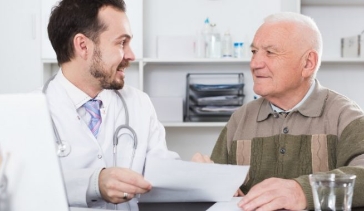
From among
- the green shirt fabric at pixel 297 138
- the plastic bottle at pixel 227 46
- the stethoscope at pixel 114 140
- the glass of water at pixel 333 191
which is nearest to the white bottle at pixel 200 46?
the plastic bottle at pixel 227 46

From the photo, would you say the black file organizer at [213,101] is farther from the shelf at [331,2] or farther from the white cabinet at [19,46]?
the white cabinet at [19,46]

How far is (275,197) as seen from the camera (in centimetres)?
149

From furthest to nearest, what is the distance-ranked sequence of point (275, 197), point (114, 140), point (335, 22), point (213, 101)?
point (335, 22)
point (213, 101)
point (114, 140)
point (275, 197)

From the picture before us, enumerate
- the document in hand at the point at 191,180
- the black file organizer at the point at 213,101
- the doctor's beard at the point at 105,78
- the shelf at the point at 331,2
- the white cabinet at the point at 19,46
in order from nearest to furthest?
the document in hand at the point at 191,180, the doctor's beard at the point at 105,78, the white cabinet at the point at 19,46, the black file organizer at the point at 213,101, the shelf at the point at 331,2

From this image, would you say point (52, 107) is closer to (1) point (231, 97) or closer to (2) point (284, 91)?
(2) point (284, 91)

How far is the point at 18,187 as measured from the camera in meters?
0.98

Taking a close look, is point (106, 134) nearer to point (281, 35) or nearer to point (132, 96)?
point (132, 96)

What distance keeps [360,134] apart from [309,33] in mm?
429

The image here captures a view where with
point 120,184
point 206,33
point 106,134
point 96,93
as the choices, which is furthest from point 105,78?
point 206,33

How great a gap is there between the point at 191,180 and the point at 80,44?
79 centimetres

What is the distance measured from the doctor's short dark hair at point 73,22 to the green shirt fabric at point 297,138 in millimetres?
605

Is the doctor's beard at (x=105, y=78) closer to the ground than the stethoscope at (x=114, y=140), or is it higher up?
higher up

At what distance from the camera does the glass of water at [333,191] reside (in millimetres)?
1251

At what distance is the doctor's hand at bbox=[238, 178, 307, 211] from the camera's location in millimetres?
1473
